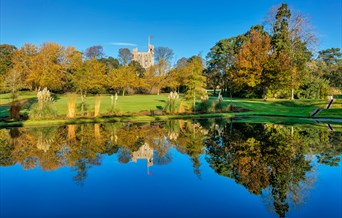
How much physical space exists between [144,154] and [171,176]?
2.56 m

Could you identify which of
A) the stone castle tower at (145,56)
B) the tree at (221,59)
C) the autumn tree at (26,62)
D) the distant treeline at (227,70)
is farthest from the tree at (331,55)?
the autumn tree at (26,62)

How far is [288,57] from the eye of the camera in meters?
34.2

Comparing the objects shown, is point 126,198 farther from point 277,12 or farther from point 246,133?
point 277,12

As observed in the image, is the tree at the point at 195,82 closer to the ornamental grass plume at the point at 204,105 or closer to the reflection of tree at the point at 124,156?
the ornamental grass plume at the point at 204,105

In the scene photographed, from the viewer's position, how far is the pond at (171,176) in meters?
5.08

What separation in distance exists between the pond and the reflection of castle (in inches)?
1.3

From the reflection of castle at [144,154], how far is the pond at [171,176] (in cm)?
3

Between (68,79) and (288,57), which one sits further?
(68,79)

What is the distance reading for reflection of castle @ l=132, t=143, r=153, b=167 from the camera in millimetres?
8562

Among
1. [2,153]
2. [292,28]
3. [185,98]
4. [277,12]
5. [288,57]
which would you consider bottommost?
[2,153]

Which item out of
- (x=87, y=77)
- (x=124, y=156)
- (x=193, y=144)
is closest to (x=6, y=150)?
(x=124, y=156)

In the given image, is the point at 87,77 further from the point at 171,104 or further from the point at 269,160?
the point at 269,160

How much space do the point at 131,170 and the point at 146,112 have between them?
13875 mm

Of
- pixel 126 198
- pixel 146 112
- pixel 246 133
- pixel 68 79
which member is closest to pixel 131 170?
pixel 126 198
